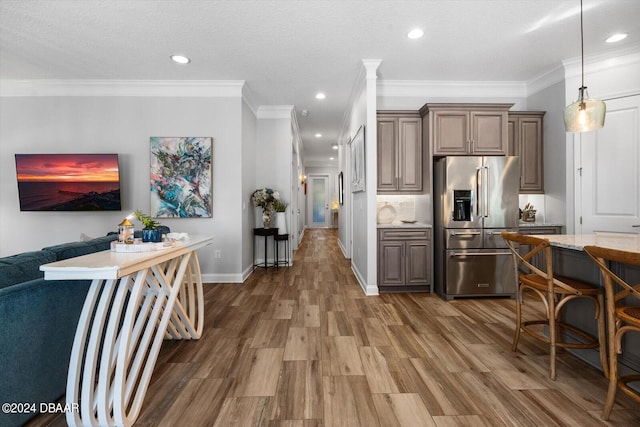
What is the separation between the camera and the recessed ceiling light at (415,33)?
2975mm

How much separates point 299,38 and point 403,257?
2835 mm

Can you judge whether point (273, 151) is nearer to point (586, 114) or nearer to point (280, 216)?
point (280, 216)

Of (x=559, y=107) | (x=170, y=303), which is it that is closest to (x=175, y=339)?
(x=170, y=303)

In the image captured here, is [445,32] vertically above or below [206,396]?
above

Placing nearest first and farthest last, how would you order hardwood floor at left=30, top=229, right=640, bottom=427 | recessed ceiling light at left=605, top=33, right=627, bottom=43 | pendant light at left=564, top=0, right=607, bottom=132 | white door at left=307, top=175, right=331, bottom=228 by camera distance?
hardwood floor at left=30, top=229, right=640, bottom=427 → pendant light at left=564, top=0, right=607, bottom=132 → recessed ceiling light at left=605, top=33, right=627, bottom=43 → white door at left=307, top=175, right=331, bottom=228

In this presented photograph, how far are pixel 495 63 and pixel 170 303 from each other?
14.7 ft

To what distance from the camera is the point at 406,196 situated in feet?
14.2

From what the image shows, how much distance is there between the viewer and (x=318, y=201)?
1283 cm

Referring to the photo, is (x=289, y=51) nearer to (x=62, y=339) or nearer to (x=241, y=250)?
(x=241, y=250)

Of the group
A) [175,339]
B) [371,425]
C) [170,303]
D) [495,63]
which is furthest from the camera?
[495,63]

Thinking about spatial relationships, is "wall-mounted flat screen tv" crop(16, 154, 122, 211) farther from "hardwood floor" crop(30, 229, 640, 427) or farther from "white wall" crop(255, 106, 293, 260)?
"hardwood floor" crop(30, 229, 640, 427)

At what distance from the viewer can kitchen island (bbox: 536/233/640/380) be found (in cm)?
179

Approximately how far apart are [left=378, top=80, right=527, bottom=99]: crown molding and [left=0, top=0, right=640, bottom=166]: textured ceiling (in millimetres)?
121

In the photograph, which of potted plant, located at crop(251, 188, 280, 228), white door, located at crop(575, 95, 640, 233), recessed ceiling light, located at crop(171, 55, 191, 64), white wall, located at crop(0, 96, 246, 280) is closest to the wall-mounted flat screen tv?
white wall, located at crop(0, 96, 246, 280)
